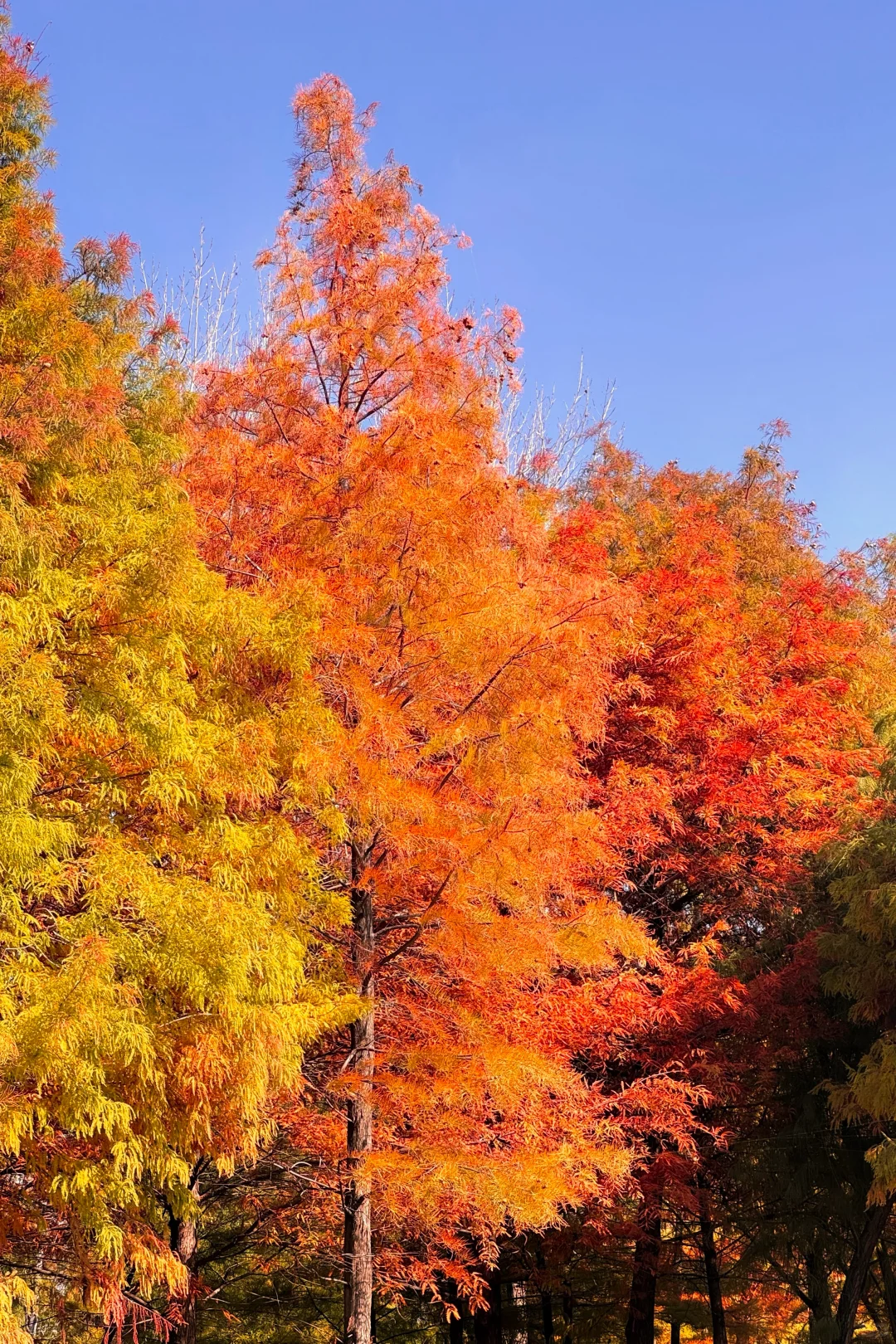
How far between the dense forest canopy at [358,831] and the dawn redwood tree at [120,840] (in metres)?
0.03

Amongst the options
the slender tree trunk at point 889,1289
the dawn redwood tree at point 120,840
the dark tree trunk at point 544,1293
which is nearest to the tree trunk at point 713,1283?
the dark tree trunk at point 544,1293

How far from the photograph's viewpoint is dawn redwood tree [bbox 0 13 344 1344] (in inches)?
263

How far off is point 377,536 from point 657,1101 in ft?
24.1

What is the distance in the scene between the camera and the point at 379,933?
9758 mm

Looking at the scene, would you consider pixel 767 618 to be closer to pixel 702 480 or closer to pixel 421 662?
pixel 702 480

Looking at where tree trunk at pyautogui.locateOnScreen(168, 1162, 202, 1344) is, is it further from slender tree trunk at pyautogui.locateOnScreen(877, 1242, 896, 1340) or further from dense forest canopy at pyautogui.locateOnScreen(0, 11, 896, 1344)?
slender tree trunk at pyautogui.locateOnScreen(877, 1242, 896, 1340)

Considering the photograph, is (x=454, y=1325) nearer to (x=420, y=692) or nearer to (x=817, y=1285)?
(x=817, y=1285)

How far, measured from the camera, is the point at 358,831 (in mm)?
8773

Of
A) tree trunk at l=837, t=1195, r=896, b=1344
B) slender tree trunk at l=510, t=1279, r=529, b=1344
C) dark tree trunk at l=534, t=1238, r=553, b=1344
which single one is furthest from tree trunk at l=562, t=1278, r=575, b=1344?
tree trunk at l=837, t=1195, r=896, b=1344

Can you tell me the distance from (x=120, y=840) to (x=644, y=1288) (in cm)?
1112

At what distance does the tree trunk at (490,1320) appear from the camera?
50.1 ft

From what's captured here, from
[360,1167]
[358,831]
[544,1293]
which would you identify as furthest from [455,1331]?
[358,831]

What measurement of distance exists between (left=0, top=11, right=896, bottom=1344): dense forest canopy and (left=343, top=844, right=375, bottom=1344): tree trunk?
40mm

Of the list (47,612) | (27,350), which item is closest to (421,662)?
(47,612)
